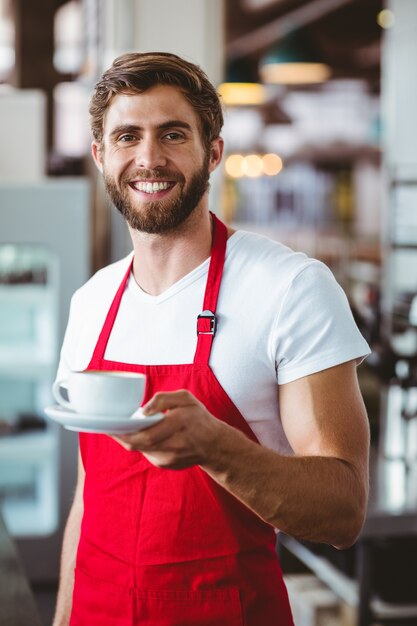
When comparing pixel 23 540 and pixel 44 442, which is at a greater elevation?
pixel 44 442

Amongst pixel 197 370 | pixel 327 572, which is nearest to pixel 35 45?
pixel 327 572

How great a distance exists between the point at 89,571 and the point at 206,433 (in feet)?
1.94

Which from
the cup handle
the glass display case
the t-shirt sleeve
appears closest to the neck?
the t-shirt sleeve

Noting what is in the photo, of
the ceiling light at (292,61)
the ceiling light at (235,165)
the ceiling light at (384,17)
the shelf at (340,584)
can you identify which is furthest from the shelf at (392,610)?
the ceiling light at (235,165)

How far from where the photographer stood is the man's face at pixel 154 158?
1.63 m

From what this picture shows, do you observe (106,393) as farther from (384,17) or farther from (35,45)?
(384,17)

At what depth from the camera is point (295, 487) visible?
4.43 feet

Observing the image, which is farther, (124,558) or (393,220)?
(393,220)

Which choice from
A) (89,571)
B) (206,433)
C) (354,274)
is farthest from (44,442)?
(354,274)

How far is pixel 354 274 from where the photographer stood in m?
8.95

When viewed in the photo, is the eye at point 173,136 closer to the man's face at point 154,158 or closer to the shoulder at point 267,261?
the man's face at point 154,158

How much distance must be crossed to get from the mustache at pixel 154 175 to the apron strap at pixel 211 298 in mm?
150

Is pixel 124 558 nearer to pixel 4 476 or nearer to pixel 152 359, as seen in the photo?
pixel 152 359

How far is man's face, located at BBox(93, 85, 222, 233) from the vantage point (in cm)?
163
